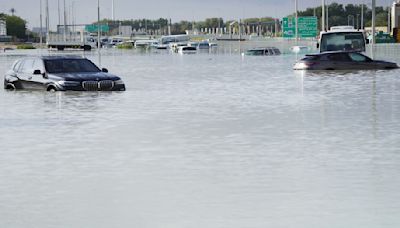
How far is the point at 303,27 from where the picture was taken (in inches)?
4525

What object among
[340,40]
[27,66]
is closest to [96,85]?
[27,66]

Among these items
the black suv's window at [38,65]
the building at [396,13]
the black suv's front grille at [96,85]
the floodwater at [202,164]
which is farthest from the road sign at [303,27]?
the floodwater at [202,164]

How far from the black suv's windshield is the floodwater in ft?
20.5

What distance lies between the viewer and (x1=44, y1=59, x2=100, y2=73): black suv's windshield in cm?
3176

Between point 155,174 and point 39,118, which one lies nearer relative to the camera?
point 155,174

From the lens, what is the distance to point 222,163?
511 inches

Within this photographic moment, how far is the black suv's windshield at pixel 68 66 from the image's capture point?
31763 millimetres

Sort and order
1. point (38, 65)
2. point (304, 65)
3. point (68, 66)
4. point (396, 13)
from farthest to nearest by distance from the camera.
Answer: point (396, 13) → point (304, 65) → point (68, 66) → point (38, 65)

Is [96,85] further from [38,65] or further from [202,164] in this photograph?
[202,164]

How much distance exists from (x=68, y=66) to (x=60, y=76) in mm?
1557

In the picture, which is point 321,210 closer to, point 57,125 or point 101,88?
point 57,125

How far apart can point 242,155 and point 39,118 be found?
8376 millimetres

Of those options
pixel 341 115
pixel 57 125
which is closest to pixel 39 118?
→ pixel 57 125

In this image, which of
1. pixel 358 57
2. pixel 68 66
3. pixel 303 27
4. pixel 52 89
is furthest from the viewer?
pixel 303 27
